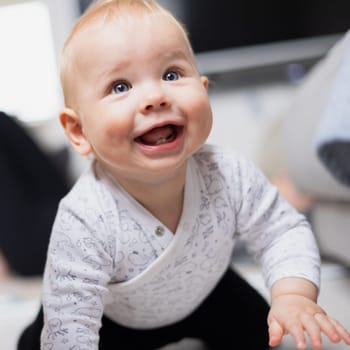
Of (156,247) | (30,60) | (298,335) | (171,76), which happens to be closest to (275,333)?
(298,335)

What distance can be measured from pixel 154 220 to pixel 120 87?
0.55ft

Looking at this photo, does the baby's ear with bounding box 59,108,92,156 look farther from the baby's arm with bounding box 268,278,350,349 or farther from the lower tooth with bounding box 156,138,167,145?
the baby's arm with bounding box 268,278,350,349

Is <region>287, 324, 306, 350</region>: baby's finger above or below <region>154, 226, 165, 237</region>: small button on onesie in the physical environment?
below

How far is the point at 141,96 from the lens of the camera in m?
0.58

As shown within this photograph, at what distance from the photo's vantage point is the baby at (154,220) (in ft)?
1.94

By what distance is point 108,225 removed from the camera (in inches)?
25.6

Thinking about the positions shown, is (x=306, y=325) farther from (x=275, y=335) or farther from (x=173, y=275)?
(x=173, y=275)

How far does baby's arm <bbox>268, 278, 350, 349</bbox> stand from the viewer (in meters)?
0.53

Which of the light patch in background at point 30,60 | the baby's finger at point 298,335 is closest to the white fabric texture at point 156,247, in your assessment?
the baby's finger at point 298,335

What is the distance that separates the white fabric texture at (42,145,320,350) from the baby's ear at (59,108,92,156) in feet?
0.14

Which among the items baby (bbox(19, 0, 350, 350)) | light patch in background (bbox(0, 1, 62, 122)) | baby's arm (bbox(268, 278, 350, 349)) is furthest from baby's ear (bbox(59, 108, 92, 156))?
light patch in background (bbox(0, 1, 62, 122))

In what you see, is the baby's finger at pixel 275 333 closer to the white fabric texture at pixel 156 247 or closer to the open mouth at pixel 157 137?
the white fabric texture at pixel 156 247

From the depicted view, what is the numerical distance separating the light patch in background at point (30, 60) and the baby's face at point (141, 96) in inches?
60.9

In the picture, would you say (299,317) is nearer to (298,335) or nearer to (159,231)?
(298,335)
